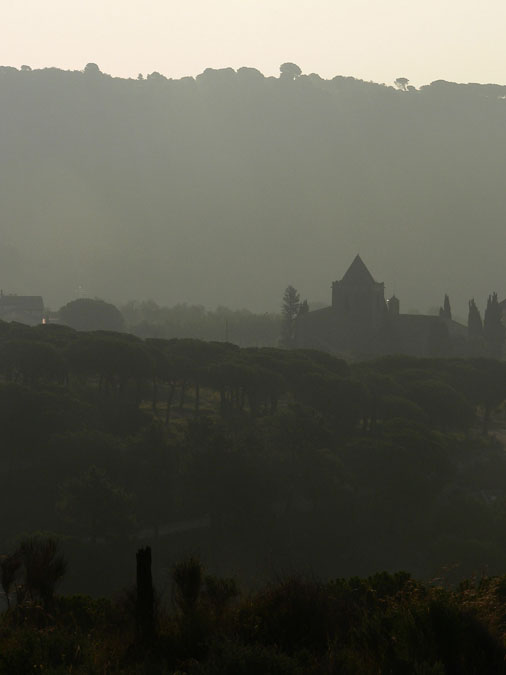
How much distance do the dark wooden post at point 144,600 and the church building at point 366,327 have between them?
8253 centimetres

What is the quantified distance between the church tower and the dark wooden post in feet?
296

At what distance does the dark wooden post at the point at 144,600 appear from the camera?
1600 cm

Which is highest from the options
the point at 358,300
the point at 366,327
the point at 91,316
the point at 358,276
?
the point at 358,276

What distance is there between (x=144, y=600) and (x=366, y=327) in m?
90.7

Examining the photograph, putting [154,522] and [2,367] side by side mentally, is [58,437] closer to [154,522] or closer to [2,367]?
[154,522]

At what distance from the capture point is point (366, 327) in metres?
105

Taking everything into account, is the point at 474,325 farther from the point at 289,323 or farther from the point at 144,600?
the point at 144,600

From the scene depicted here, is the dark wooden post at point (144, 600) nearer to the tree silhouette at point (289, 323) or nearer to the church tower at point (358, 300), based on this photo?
the tree silhouette at point (289, 323)

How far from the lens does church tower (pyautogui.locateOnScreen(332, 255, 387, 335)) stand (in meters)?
106

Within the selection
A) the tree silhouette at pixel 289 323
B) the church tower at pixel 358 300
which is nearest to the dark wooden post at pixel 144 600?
the tree silhouette at pixel 289 323

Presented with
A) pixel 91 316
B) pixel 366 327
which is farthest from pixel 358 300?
pixel 91 316

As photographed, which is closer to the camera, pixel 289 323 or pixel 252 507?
pixel 252 507

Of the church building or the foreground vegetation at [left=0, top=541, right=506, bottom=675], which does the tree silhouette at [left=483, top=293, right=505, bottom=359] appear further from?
the foreground vegetation at [left=0, top=541, right=506, bottom=675]

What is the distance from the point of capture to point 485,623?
49.3 ft
